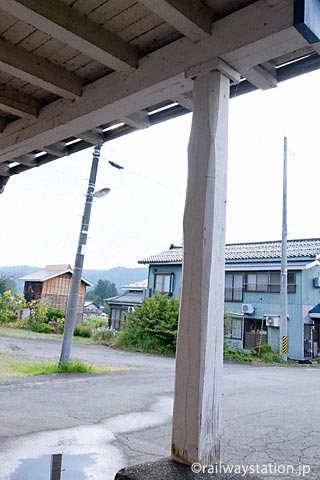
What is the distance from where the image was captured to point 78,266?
6.86 metres

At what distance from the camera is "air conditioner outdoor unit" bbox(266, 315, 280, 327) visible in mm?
14283

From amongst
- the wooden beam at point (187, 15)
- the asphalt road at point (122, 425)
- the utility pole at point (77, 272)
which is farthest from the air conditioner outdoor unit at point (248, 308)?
the wooden beam at point (187, 15)

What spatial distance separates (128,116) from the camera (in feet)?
6.17

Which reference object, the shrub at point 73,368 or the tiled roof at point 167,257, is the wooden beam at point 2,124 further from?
the tiled roof at point 167,257

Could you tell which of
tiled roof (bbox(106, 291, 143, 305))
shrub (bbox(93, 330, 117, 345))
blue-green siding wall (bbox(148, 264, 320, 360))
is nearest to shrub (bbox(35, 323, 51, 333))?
shrub (bbox(93, 330, 117, 345))

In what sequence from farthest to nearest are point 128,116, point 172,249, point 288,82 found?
point 172,249
point 128,116
point 288,82

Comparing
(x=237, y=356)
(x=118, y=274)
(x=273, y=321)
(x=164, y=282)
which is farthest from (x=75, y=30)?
(x=118, y=274)

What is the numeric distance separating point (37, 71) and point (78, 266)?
5398mm

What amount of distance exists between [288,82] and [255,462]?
264cm

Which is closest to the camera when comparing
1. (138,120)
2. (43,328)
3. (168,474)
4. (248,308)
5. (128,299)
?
(168,474)

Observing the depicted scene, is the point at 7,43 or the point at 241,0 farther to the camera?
the point at 7,43

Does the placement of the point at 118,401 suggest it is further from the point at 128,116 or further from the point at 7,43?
the point at 7,43

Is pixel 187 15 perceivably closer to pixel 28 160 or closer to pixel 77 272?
pixel 28 160

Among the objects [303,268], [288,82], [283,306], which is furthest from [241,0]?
[303,268]
